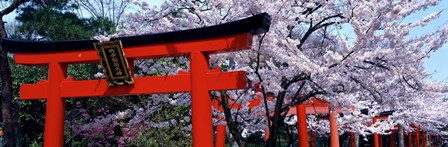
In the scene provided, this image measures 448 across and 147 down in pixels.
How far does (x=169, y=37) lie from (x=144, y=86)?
0.86 meters

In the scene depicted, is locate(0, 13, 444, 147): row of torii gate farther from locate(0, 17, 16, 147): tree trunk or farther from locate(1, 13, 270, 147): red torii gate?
locate(0, 17, 16, 147): tree trunk

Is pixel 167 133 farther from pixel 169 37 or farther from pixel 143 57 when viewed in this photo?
pixel 169 37

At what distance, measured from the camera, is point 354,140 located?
22078mm

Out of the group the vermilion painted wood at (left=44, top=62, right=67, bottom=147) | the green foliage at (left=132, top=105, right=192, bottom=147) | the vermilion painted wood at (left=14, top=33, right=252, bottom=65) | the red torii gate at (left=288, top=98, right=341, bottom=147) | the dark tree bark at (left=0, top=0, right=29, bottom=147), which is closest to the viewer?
the vermilion painted wood at (left=14, top=33, right=252, bottom=65)

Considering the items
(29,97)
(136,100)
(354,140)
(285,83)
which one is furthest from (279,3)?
(354,140)

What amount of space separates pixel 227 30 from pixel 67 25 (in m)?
10.9

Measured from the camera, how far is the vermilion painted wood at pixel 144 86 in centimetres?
653

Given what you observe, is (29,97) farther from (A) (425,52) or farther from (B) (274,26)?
(A) (425,52)

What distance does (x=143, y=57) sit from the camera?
24.0ft

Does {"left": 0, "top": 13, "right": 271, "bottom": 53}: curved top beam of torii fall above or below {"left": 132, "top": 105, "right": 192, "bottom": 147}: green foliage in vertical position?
above

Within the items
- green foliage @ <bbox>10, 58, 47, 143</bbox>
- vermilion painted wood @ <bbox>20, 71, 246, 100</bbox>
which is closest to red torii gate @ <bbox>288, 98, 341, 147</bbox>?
vermilion painted wood @ <bbox>20, 71, 246, 100</bbox>

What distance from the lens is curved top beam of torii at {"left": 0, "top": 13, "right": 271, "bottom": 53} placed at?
595cm

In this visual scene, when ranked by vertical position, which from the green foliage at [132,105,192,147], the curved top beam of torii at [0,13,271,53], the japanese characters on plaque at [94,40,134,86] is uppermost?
the curved top beam of torii at [0,13,271,53]

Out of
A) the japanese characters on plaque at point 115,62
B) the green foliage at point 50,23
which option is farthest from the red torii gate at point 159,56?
the green foliage at point 50,23
